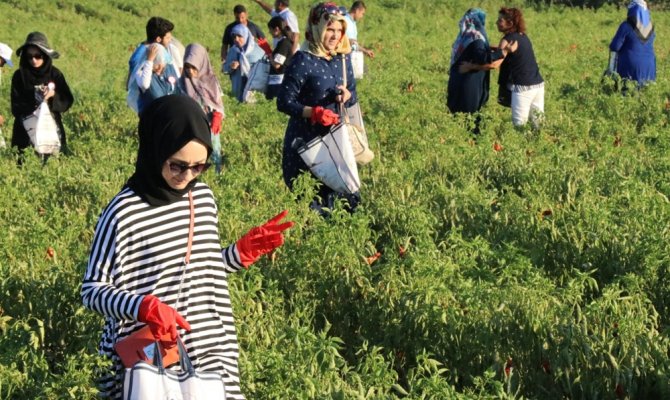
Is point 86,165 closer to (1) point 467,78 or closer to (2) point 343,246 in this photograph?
(1) point 467,78

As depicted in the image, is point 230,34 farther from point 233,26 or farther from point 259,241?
point 259,241

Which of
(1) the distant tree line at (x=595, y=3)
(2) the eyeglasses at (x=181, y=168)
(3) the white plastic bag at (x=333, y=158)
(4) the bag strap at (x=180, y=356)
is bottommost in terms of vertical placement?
(1) the distant tree line at (x=595, y=3)

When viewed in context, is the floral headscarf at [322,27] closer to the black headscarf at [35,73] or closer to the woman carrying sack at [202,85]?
the woman carrying sack at [202,85]

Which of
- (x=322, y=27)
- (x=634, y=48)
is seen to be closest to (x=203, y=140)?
(x=322, y=27)

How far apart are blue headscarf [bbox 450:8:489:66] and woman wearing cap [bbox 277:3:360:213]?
10.7 ft

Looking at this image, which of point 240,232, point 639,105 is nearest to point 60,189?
point 240,232

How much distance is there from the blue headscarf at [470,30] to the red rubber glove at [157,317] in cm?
677

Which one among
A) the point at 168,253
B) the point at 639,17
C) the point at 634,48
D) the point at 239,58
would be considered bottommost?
the point at 239,58

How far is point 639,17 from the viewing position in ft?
40.9

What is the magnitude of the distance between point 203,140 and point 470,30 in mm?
6629

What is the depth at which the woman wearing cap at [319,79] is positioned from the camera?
6.27 meters

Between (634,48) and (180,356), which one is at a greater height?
(180,356)

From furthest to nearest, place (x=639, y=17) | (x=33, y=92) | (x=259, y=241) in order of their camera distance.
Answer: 1. (x=639, y=17)
2. (x=33, y=92)
3. (x=259, y=241)

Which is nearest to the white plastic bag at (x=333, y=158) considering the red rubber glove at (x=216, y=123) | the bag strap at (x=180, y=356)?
the red rubber glove at (x=216, y=123)
